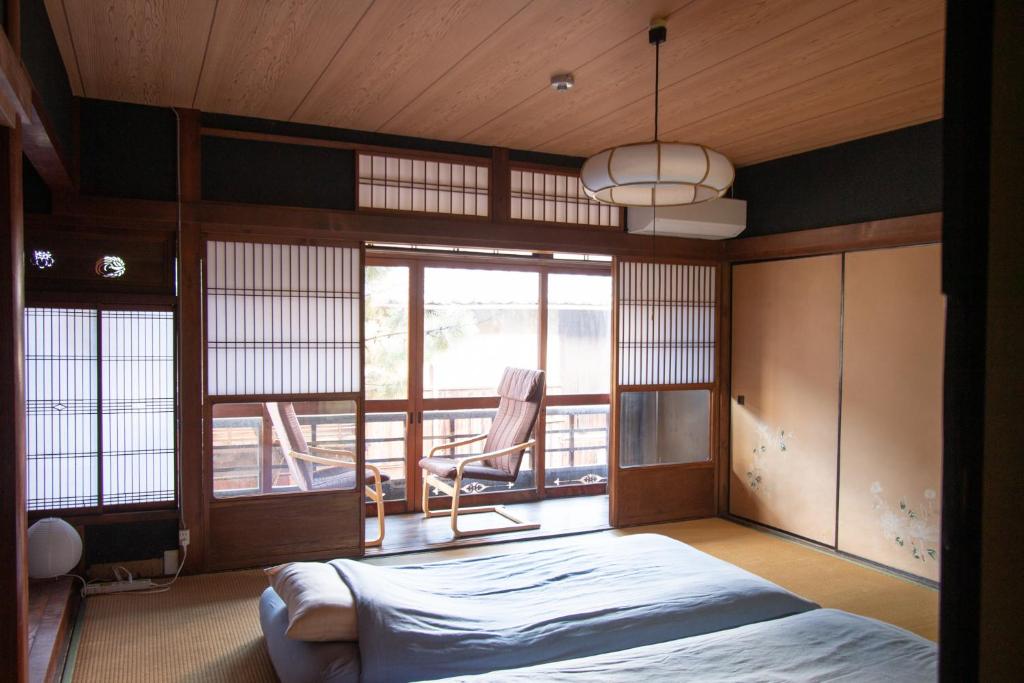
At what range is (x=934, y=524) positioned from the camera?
13.0ft

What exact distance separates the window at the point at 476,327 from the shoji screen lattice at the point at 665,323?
97cm

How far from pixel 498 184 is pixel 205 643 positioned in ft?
10.5

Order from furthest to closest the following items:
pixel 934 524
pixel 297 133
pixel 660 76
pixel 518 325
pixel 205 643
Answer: pixel 518 325
pixel 297 133
pixel 934 524
pixel 660 76
pixel 205 643

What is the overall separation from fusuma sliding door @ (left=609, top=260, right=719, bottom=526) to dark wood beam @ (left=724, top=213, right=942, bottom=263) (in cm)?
37

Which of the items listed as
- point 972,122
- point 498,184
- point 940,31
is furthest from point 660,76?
point 972,122

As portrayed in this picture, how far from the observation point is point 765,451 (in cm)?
516

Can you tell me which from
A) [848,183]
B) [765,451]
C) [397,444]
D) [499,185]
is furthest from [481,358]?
[848,183]

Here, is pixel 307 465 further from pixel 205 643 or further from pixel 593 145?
pixel 593 145

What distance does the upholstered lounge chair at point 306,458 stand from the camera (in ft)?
14.2

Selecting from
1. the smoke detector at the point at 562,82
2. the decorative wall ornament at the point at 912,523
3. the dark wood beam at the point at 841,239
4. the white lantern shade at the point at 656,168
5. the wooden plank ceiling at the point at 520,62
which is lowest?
the decorative wall ornament at the point at 912,523

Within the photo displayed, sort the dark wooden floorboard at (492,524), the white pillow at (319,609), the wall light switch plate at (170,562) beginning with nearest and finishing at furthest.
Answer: the white pillow at (319,609) < the wall light switch plate at (170,562) < the dark wooden floorboard at (492,524)

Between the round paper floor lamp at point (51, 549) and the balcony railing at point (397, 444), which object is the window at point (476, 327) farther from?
the round paper floor lamp at point (51, 549)

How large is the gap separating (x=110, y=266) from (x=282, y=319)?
37.5 inches

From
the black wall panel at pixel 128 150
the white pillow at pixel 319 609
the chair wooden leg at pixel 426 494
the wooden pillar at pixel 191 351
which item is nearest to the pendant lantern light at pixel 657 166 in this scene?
the white pillow at pixel 319 609
